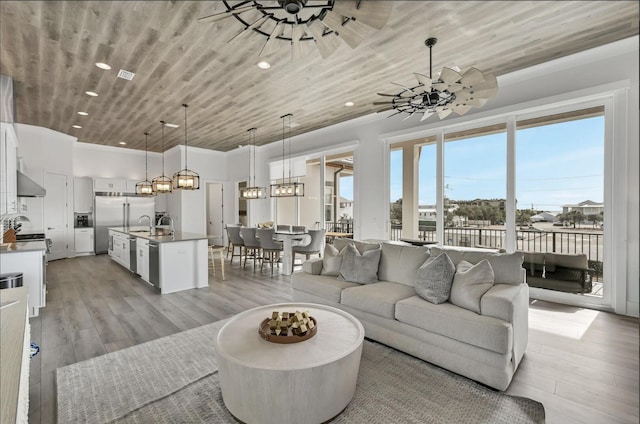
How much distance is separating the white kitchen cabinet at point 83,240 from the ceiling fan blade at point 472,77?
30.9 feet

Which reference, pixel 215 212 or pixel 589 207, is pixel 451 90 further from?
pixel 215 212

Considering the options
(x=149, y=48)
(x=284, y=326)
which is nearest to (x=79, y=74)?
(x=149, y=48)

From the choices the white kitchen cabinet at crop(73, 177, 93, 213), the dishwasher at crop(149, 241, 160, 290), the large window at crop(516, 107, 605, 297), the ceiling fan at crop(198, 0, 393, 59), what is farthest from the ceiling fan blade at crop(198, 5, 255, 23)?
the white kitchen cabinet at crop(73, 177, 93, 213)

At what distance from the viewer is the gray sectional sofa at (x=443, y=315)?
2391 mm

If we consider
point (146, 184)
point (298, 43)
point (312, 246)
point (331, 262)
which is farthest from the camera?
point (146, 184)

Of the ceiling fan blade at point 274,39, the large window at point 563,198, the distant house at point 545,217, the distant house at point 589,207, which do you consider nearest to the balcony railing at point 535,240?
the large window at point 563,198

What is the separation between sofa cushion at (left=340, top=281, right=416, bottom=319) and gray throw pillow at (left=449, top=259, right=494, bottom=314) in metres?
0.47

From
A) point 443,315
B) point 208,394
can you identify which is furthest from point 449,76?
point 208,394

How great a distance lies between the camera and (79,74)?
4320 mm

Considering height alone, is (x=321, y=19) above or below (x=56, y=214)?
above

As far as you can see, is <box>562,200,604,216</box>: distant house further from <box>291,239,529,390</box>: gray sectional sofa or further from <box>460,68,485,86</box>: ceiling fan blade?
<box>460,68,485,86</box>: ceiling fan blade

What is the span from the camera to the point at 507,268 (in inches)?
116

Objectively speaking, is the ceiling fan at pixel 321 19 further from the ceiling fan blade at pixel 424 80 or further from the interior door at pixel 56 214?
the interior door at pixel 56 214

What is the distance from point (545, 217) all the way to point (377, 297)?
3118 millimetres
